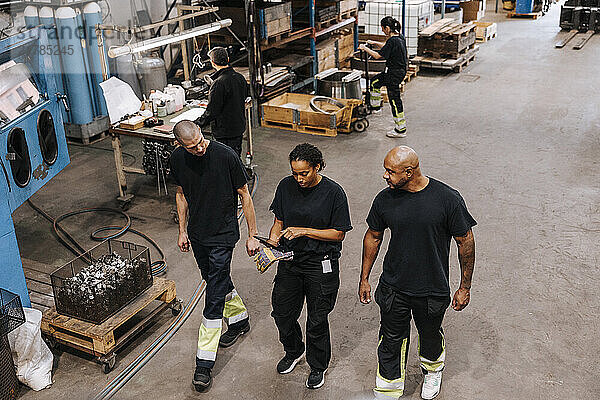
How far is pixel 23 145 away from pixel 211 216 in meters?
1.97

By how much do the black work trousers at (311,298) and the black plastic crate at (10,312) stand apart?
194 cm

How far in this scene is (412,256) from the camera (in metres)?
4.23

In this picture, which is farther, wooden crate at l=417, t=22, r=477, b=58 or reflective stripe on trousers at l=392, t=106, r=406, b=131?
wooden crate at l=417, t=22, r=477, b=58

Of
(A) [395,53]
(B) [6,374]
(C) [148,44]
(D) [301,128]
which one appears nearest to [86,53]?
(C) [148,44]

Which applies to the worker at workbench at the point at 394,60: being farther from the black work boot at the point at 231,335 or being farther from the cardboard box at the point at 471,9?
the cardboard box at the point at 471,9

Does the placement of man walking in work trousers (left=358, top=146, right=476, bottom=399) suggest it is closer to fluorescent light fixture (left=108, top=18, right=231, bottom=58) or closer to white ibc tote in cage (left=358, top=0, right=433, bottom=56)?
fluorescent light fixture (left=108, top=18, right=231, bottom=58)

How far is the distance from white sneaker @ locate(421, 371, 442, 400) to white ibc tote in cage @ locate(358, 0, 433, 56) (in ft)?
37.2

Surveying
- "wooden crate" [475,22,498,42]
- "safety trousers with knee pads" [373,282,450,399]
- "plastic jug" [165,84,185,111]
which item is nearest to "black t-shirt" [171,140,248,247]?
"safety trousers with knee pads" [373,282,450,399]

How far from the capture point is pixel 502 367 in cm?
514

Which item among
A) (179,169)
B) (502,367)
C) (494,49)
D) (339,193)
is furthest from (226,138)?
(494,49)

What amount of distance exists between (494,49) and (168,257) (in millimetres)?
13162

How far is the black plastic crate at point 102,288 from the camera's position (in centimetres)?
532

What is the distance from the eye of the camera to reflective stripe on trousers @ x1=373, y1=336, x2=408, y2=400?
4586 mm

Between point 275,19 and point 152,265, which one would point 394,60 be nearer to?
point 275,19
